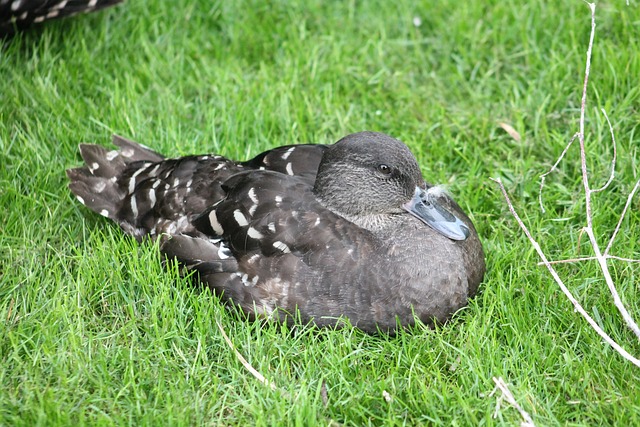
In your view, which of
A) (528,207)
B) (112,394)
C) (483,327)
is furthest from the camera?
(528,207)

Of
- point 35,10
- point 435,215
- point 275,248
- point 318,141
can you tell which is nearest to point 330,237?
point 275,248

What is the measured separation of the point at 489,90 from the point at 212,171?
2.26 m

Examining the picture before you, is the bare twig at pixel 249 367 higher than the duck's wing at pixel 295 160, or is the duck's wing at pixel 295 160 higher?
the duck's wing at pixel 295 160

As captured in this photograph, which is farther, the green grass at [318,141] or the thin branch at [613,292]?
the green grass at [318,141]

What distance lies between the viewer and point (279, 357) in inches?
157

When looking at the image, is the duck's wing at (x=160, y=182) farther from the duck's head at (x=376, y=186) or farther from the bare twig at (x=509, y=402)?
the bare twig at (x=509, y=402)

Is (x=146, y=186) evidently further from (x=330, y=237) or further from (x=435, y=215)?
(x=435, y=215)

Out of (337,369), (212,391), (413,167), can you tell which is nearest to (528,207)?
(413,167)

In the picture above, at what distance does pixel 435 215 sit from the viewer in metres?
4.32

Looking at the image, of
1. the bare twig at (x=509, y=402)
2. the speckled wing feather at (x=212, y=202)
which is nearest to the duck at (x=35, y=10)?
the speckled wing feather at (x=212, y=202)

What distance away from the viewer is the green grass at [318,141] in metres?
3.73

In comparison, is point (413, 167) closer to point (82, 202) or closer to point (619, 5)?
point (82, 202)

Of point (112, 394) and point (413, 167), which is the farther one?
point (413, 167)

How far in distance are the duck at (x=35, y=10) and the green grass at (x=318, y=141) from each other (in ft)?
0.51
